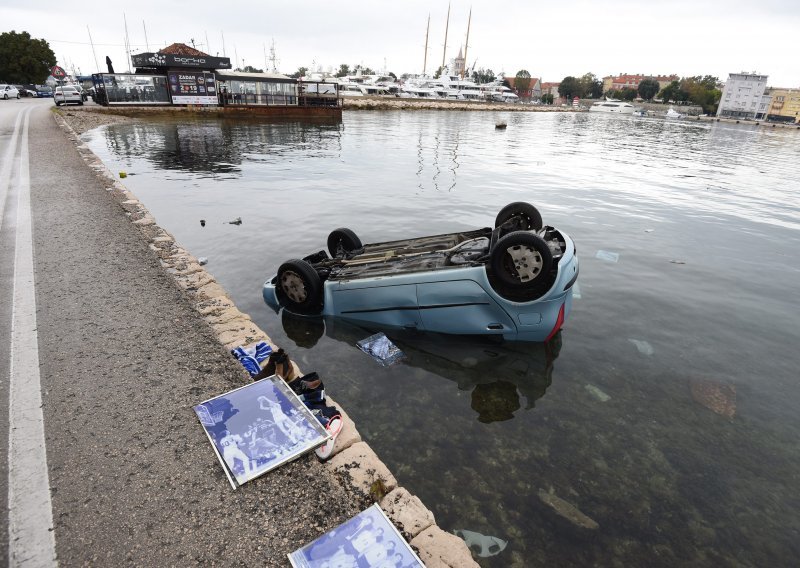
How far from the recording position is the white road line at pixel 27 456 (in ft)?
8.18

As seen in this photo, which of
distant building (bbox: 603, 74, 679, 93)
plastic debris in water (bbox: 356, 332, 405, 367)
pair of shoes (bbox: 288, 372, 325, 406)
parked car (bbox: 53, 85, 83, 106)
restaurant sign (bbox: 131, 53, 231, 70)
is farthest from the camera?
distant building (bbox: 603, 74, 679, 93)

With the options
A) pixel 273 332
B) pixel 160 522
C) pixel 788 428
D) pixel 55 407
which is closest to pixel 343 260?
pixel 273 332

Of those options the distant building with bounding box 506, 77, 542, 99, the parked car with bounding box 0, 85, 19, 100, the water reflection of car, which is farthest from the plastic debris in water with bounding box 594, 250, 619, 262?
the distant building with bounding box 506, 77, 542, 99

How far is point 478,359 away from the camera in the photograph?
5652 millimetres

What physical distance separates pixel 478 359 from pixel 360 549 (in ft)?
11.1

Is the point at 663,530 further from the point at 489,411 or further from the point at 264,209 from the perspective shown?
the point at 264,209

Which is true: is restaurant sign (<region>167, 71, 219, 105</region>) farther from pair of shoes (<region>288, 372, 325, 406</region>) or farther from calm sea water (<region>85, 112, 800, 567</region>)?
pair of shoes (<region>288, 372, 325, 406</region>)

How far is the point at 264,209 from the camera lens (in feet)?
40.2

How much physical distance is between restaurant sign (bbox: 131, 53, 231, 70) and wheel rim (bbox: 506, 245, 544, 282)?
4955cm

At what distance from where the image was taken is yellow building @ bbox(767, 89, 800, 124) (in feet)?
449

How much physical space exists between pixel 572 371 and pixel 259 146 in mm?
24199

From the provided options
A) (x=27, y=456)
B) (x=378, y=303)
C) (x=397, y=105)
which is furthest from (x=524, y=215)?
(x=397, y=105)

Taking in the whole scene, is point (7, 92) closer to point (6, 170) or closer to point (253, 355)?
point (6, 170)

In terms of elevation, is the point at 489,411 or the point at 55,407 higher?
the point at 55,407
